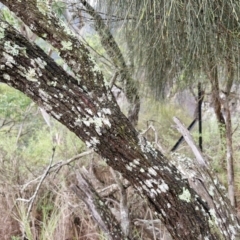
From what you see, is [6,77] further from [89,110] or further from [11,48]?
[89,110]

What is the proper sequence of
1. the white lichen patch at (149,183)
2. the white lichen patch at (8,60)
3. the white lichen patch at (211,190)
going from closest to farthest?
the white lichen patch at (8,60) → the white lichen patch at (149,183) → the white lichen patch at (211,190)

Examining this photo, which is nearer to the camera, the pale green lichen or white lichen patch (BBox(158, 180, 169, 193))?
the pale green lichen

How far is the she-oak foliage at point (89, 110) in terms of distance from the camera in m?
0.76

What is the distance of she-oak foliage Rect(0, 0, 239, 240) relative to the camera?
76 cm


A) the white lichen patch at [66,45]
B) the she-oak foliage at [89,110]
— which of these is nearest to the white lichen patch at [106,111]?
the she-oak foliage at [89,110]

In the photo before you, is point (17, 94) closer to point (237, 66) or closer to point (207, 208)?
point (237, 66)

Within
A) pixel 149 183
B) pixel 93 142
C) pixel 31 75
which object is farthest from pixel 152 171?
pixel 31 75

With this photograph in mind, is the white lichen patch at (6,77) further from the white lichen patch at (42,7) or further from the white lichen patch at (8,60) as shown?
the white lichen patch at (42,7)

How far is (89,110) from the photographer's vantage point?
2.59 feet

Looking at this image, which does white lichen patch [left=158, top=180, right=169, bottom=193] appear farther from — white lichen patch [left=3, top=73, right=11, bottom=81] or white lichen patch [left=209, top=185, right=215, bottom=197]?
white lichen patch [left=3, top=73, right=11, bottom=81]

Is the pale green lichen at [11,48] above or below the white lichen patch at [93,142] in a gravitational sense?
above

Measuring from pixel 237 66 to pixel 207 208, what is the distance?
54cm

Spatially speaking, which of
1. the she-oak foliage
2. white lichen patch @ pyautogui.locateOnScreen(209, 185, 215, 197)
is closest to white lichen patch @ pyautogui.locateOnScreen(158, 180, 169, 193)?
the she-oak foliage

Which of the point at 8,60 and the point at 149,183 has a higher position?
the point at 8,60
